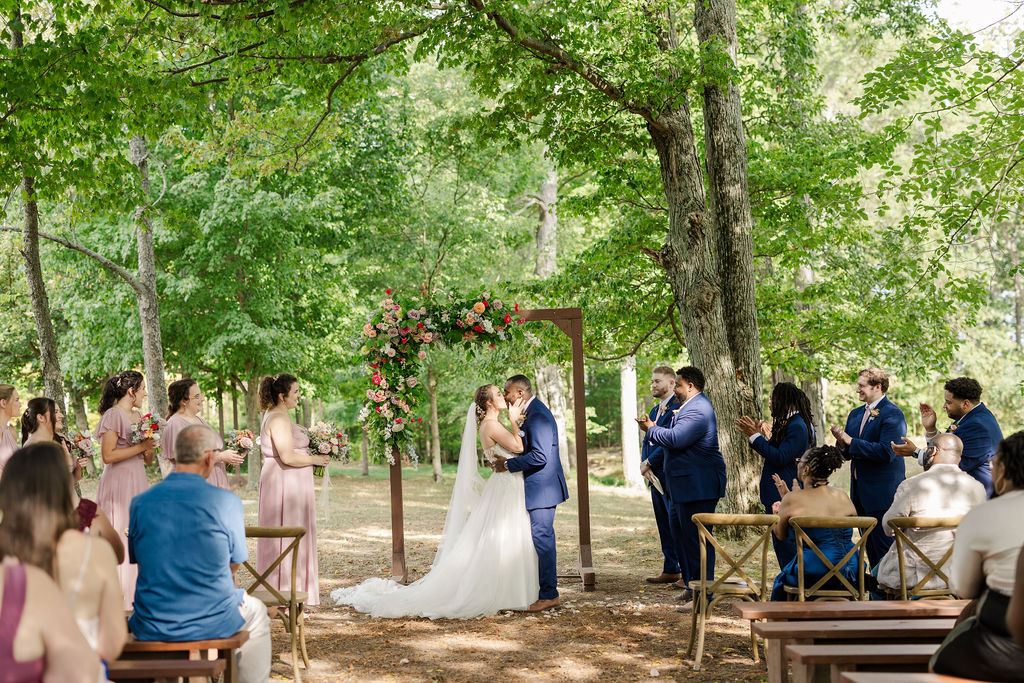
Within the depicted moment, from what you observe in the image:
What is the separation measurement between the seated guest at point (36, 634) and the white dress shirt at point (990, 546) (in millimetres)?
3298

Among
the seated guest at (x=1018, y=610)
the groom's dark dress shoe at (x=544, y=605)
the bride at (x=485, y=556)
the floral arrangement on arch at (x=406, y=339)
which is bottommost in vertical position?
the groom's dark dress shoe at (x=544, y=605)

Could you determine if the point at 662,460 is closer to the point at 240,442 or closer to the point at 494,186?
the point at 240,442

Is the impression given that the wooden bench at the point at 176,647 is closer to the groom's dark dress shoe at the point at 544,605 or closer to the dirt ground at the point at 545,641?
the dirt ground at the point at 545,641

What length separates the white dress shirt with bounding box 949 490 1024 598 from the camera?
3.34 metres

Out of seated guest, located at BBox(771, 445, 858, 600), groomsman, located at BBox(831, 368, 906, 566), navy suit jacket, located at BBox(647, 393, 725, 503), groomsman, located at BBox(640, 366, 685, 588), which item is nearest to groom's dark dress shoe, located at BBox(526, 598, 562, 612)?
groomsman, located at BBox(640, 366, 685, 588)

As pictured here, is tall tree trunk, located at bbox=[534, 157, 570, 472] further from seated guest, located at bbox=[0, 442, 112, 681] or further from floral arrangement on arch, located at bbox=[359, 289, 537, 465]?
seated guest, located at bbox=[0, 442, 112, 681]

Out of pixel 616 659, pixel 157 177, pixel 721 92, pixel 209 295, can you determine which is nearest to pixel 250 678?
pixel 616 659

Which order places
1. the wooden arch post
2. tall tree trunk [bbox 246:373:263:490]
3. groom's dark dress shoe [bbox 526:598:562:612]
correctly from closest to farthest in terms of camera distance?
groom's dark dress shoe [bbox 526:598:562:612] < the wooden arch post < tall tree trunk [bbox 246:373:263:490]

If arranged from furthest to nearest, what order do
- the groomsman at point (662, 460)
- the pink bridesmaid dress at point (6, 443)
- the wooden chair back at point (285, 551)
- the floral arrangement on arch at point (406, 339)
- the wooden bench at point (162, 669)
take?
the floral arrangement on arch at point (406, 339)
the groomsman at point (662, 460)
the pink bridesmaid dress at point (6, 443)
the wooden chair back at point (285, 551)
the wooden bench at point (162, 669)

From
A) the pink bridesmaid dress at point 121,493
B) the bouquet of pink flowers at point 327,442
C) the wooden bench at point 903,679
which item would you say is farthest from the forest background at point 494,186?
the wooden bench at point 903,679

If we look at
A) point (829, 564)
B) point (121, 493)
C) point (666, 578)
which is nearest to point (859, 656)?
point (829, 564)

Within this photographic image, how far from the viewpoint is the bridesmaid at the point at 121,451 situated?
6.86 metres

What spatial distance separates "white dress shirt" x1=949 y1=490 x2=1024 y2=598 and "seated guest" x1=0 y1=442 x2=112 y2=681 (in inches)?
130

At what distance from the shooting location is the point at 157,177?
19922mm
